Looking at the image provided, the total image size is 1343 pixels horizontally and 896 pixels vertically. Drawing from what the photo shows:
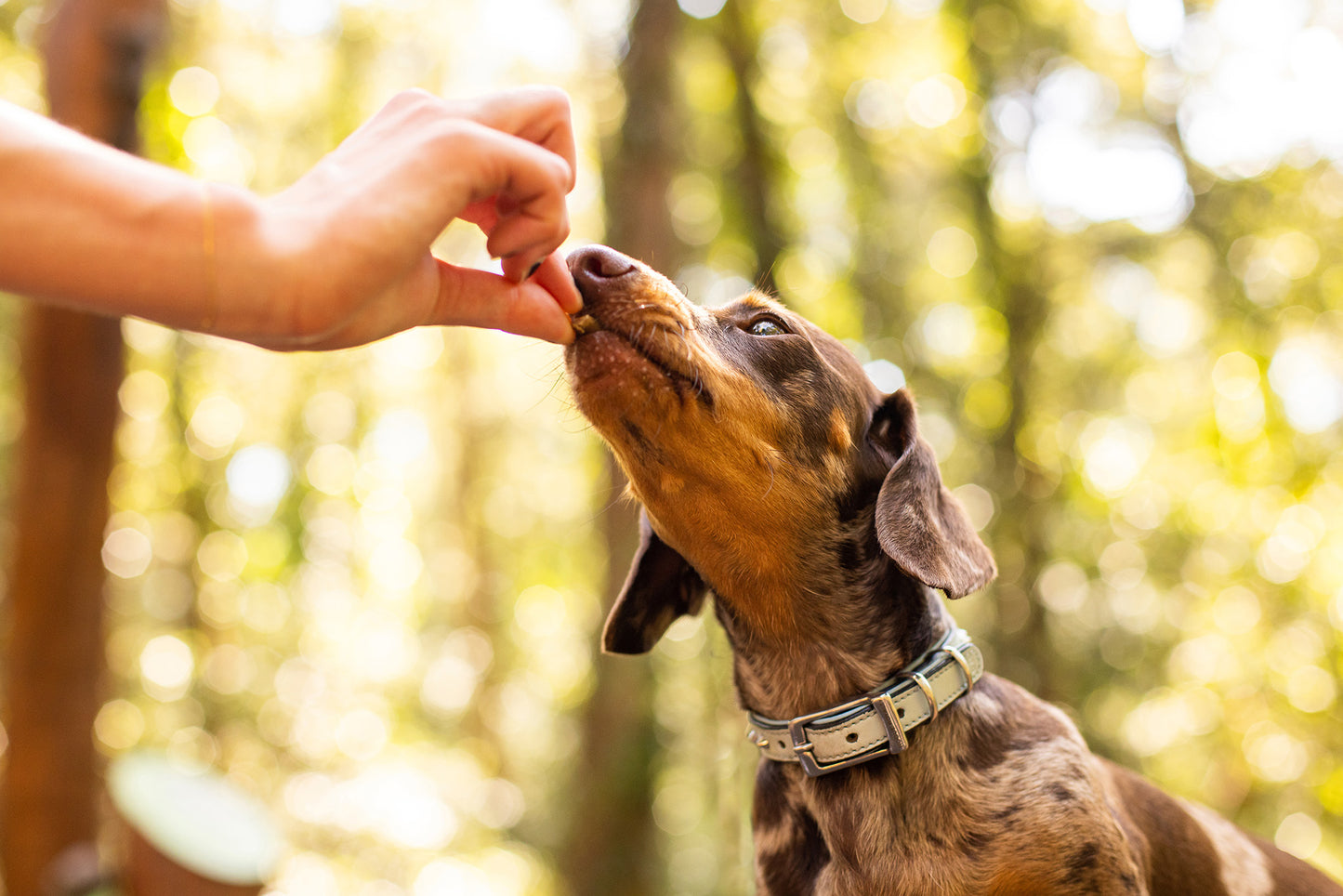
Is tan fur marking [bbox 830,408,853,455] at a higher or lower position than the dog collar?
higher

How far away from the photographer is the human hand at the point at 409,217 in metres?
1.49

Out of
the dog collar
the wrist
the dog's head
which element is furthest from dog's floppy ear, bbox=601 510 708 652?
the wrist

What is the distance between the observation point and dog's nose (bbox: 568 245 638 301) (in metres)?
2.44

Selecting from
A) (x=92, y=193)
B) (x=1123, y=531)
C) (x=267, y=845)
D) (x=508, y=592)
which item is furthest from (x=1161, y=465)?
(x=508, y=592)

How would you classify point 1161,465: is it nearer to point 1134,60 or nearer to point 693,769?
point 1134,60

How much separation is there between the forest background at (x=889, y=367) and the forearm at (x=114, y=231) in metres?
4.85

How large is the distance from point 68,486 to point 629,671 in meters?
3.57

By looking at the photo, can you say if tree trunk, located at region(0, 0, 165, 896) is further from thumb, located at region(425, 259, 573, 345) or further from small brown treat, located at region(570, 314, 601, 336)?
thumb, located at region(425, 259, 573, 345)

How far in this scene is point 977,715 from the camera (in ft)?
8.80

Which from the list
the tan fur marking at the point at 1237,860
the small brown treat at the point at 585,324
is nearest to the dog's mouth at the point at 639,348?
the small brown treat at the point at 585,324

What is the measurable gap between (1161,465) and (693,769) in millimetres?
6429

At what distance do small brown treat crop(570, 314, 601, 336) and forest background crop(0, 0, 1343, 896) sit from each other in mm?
3864

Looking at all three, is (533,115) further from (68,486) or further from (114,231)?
(68,486)

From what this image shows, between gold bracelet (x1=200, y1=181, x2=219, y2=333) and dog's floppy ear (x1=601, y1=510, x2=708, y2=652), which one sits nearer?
gold bracelet (x1=200, y1=181, x2=219, y2=333)
